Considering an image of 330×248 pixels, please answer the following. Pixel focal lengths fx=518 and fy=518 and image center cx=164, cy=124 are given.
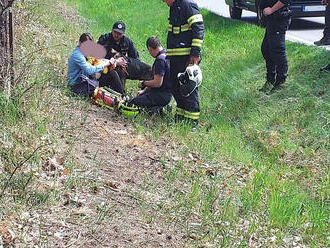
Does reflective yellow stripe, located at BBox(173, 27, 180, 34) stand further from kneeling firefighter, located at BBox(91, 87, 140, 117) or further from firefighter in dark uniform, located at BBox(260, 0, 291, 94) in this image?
firefighter in dark uniform, located at BBox(260, 0, 291, 94)

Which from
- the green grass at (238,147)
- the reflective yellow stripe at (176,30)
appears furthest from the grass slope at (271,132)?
the reflective yellow stripe at (176,30)

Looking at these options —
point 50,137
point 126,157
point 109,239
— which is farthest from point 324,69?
point 109,239

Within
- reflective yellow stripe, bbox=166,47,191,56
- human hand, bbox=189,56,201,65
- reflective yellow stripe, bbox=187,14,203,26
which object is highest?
reflective yellow stripe, bbox=187,14,203,26

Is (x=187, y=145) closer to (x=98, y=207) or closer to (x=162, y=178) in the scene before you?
(x=162, y=178)

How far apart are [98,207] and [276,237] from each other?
1370 millimetres

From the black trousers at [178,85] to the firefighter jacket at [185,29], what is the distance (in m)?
0.09

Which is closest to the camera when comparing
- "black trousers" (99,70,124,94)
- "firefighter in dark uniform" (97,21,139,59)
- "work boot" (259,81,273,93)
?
"black trousers" (99,70,124,94)

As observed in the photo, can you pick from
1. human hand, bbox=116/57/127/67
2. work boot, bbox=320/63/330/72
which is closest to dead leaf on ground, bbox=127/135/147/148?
human hand, bbox=116/57/127/67

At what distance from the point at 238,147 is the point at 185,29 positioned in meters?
1.57

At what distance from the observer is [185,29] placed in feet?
20.5

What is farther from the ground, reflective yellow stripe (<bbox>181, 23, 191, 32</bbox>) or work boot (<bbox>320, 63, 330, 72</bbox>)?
reflective yellow stripe (<bbox>181, 23, 191, 32</bbox>)

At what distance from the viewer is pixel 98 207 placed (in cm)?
388

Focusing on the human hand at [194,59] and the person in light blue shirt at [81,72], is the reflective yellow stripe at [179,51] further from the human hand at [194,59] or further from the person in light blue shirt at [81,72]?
the person in light blue shirt at [81,72]

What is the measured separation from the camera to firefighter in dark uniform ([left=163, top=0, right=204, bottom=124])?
6.12m
